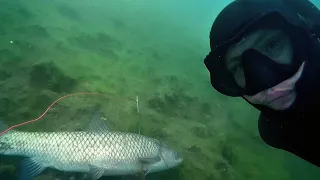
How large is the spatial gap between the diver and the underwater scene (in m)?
2.61

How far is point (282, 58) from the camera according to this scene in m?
2.17

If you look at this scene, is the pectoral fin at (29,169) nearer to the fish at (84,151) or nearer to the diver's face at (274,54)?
the fish at (84,151)

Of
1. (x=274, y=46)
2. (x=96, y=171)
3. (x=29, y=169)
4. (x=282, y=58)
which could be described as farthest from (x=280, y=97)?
(x=29, y=169)

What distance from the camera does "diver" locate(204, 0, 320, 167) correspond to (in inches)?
81.7

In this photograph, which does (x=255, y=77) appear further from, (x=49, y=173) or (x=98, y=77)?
(x=98, y=77)

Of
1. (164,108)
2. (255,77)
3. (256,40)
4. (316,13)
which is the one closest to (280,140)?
(255,77)

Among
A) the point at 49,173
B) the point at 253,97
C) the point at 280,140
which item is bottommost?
the point at 49,173

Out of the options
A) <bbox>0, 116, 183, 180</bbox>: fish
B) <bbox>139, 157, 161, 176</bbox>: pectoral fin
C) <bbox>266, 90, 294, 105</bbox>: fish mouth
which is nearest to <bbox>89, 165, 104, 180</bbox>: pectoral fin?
<bbox>0, 116, 183, 180</bbox>: fish

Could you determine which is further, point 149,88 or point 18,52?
point 149,88

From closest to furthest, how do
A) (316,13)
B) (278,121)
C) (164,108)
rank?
(316,13) < (278,121) < (164,108)

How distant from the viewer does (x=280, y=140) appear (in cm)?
266

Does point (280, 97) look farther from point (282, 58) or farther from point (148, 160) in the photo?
point (148, 160)

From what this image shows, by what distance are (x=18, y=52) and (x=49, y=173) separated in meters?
4.72

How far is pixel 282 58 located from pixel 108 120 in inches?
166
